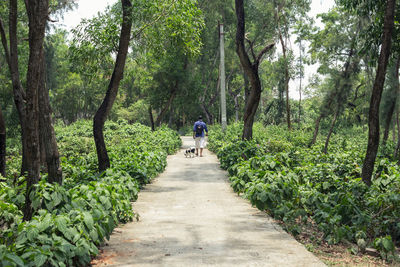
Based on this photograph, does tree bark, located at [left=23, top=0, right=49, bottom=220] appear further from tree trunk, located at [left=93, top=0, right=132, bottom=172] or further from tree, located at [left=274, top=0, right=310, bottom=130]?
tree, located at [left=274, top=0, right=310, bottom=130]

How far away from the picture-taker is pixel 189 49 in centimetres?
1199

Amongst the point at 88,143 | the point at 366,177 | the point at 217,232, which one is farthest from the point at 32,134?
the point at 88,143

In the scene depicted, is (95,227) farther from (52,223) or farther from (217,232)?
(217,232)

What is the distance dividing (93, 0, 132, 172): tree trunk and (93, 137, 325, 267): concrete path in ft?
4.91

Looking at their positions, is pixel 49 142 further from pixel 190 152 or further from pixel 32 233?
pixel 190 152

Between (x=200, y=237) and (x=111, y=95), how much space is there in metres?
5.99

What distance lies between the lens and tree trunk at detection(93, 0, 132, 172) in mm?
10508

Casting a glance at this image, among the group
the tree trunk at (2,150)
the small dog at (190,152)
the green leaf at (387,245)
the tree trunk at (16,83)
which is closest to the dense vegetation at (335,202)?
the green leaf at (387,245)

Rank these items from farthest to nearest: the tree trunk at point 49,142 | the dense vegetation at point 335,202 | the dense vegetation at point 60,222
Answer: the tree trunk at point 49,142 < the dense vegetation at point 335,202 < the dense vegetation at point 60,222

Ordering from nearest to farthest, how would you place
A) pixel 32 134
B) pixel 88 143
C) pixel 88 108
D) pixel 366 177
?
pixel 32 134 → pixel 366 177 → pixel 88 143 → pixel 88 108

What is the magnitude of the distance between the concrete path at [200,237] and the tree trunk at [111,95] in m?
1.50

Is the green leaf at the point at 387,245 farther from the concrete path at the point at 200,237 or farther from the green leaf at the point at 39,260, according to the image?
the green leaf at the point at 39,260

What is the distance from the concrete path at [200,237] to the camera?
4.93m

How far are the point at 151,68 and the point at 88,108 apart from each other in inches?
1331
